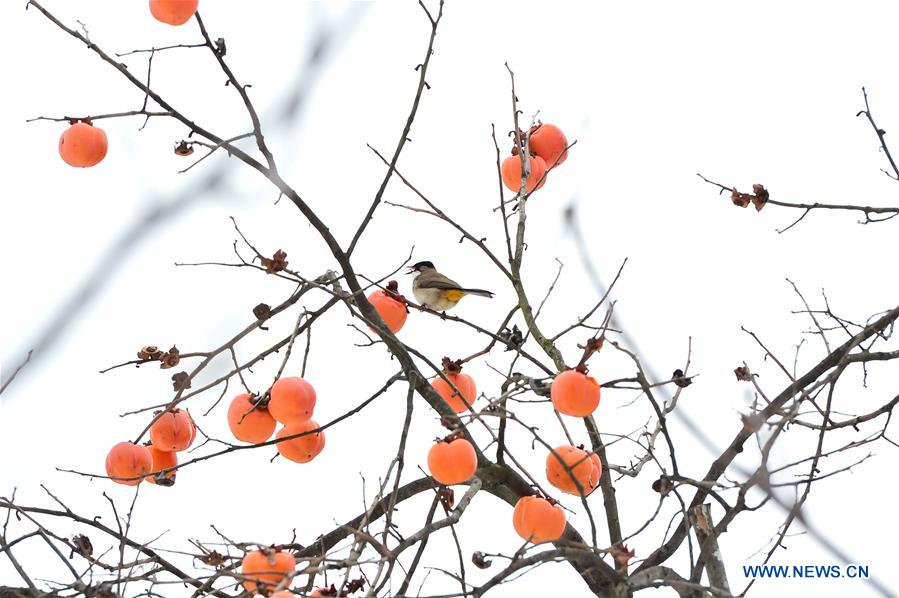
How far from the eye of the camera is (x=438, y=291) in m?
3.28

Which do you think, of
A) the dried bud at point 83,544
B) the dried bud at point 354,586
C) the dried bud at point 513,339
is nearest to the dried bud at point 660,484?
Result: the dried bud at point 513,339

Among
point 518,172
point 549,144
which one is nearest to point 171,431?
point 518,172

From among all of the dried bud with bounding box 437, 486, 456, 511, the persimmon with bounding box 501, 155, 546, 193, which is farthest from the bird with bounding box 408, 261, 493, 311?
the dried bud with bounding box 437, 486, 456, 511

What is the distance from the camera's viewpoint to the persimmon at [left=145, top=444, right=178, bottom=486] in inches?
70.6

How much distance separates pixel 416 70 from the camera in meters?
1.66

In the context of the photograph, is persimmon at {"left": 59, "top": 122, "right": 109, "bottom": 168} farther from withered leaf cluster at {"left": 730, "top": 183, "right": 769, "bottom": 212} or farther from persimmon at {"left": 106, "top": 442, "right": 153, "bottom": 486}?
withered leaf cluster at {"left": 730, "top": 183, "right": 769, "bottom": 212}

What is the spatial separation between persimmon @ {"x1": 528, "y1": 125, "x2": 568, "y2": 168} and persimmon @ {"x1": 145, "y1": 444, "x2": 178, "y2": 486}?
1.10 meters

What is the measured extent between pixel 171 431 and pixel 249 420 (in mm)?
190

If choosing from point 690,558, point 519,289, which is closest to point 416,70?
point 519,289

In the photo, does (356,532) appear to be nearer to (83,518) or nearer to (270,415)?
(270,415)

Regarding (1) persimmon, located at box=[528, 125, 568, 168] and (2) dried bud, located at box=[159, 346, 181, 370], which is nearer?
(2) dried bud, located at box=[159, 346, 181, 370]

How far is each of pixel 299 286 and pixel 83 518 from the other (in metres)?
0.64

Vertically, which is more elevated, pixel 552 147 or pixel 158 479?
pixel 552 147

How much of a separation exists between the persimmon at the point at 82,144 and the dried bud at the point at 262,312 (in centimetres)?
43
